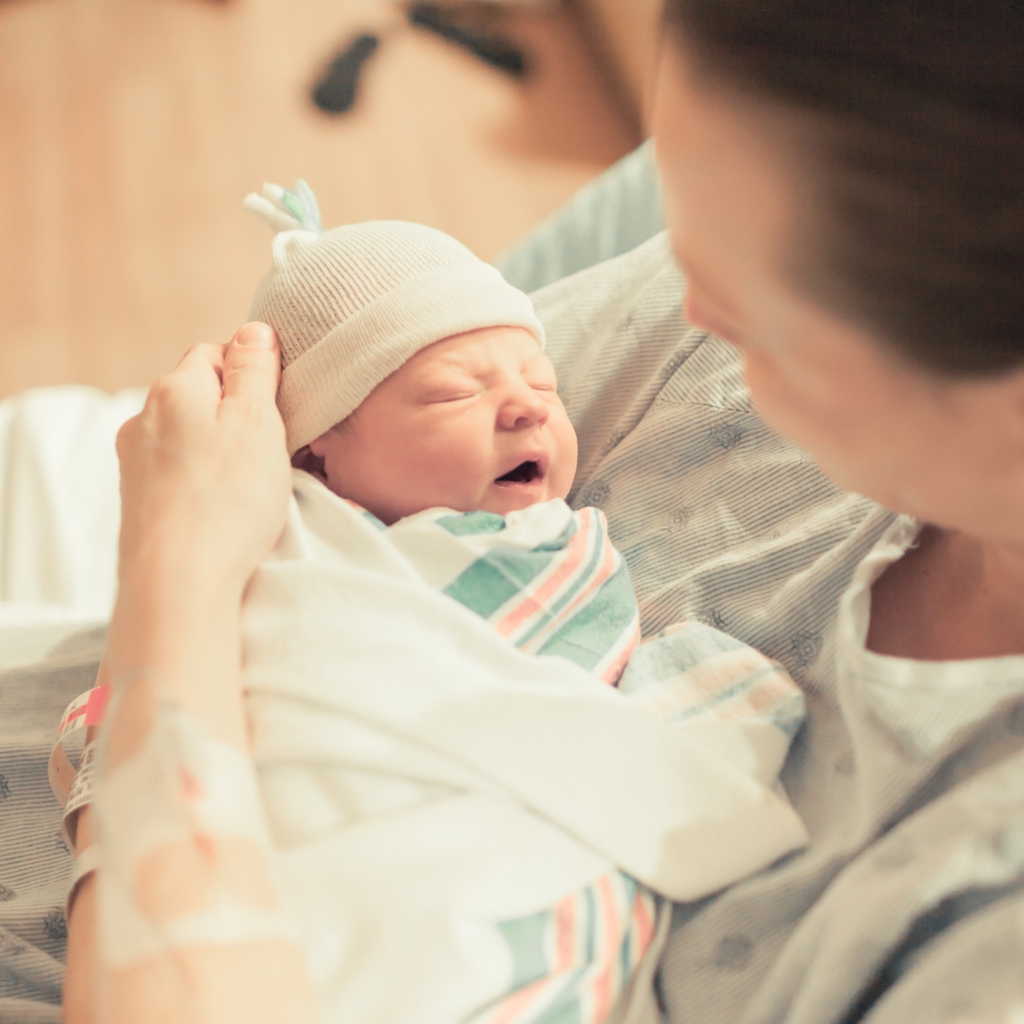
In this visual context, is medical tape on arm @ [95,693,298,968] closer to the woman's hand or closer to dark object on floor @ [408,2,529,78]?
the woman's hand

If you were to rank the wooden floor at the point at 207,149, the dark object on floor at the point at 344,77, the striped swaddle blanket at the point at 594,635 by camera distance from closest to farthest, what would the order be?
the striped swaddle blanket at the point at 594,635 → the wooden floor at the point at 207,149 → the dark object on floor at the point at 344,77

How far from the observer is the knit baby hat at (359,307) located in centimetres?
88

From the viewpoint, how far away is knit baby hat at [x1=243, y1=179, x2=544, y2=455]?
884 millimetres

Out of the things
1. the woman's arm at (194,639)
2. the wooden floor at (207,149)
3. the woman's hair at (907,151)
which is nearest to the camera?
the woman's hair at (907,151)

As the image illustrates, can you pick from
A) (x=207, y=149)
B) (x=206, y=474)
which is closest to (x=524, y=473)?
(x=206, y=474)

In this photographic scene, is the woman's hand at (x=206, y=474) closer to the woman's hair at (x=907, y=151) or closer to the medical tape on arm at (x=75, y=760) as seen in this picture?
the medical tape on arm at (x=75, y=760)

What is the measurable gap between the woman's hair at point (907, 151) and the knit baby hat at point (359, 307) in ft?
1.42

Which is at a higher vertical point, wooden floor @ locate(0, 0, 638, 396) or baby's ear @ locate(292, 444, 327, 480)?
baby's ear @ locate(292, 444, 327, 480)

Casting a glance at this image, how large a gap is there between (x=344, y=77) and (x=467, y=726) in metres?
3.03

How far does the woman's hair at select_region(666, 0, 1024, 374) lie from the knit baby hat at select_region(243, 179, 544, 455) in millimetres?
434

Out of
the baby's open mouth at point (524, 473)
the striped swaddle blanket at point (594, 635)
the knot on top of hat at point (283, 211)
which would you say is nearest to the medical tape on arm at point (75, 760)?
the striped swaddle blanket at point (594, 635)

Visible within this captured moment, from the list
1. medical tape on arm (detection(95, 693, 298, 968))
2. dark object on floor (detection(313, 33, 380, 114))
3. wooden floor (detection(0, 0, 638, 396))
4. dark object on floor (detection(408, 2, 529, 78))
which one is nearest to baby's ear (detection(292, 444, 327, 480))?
medical tape on arm (detection(95, 693, 298, 968))

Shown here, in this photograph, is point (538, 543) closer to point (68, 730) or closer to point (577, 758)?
point (577, 758)

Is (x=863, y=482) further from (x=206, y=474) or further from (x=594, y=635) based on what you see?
(x=206, y=474)
